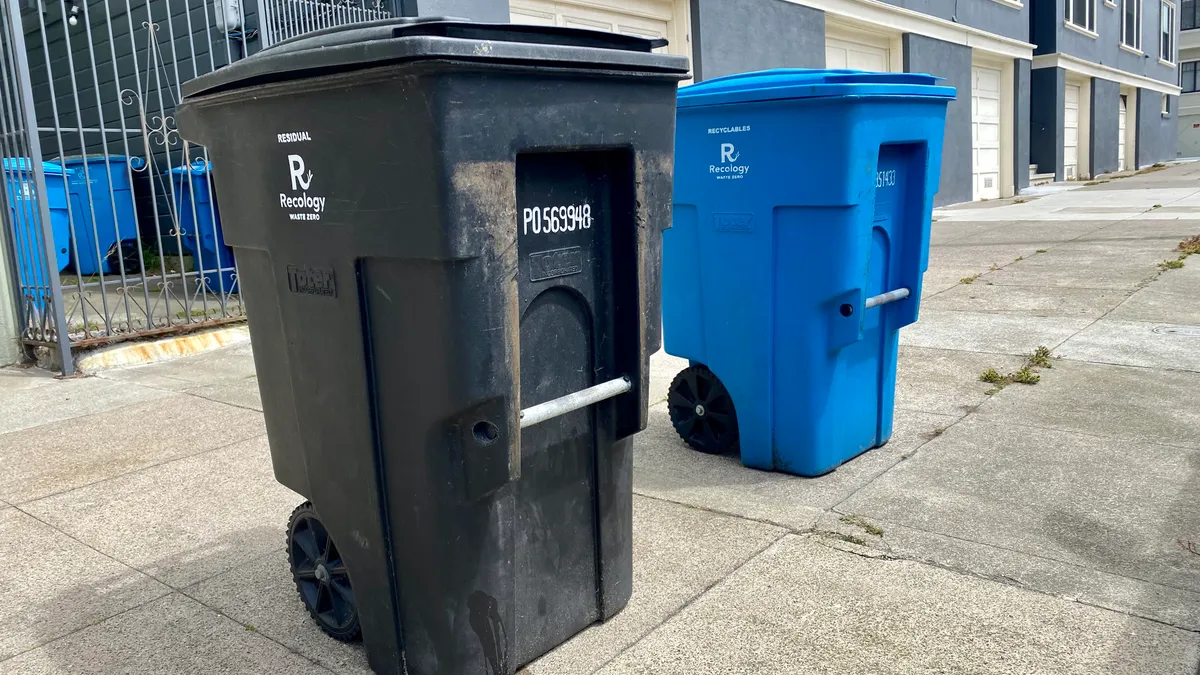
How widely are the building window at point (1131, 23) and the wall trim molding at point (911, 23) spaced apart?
10.6 m

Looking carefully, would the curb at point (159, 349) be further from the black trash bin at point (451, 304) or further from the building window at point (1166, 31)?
the building window at point (1166, 31)

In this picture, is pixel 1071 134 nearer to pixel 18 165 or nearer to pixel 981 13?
pixel 981 13

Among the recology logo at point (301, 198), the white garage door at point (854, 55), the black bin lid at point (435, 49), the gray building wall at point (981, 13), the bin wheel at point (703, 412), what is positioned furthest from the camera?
the gray building wall at point (981, 13)

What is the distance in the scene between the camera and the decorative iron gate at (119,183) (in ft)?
20.1

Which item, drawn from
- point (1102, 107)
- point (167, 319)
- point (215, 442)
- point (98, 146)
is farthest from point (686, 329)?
point (1102, 107)

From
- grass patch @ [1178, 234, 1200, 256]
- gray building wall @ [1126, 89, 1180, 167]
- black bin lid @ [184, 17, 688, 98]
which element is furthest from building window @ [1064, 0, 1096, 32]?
black bin lid @ [184, 17, 688, 98]

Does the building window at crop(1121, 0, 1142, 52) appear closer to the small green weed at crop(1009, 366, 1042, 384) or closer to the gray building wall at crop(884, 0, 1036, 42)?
the gray building wall at crop(884, 0, 1036, 42)

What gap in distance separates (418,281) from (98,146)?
405 inches

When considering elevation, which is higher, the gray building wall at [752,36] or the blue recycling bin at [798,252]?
the gray building wall at [752,36]

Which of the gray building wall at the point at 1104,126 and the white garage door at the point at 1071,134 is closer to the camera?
the white garage door at the point at 1071,134

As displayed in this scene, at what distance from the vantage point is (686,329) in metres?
4.17

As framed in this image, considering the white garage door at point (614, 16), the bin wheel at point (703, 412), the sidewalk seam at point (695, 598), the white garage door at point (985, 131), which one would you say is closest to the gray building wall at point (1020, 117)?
the white garage door at point (985, 131)

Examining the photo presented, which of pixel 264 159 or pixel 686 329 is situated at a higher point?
pixel 264 159

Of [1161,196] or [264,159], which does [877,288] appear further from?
[1161,196]
